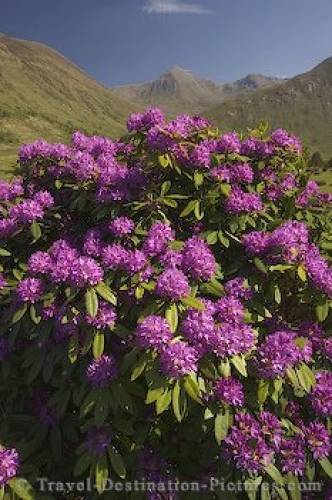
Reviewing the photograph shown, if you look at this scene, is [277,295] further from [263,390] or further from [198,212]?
[198,212]

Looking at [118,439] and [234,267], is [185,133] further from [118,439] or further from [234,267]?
[118,439]

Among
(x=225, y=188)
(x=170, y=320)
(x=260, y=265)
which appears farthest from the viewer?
(x=225, y=188)

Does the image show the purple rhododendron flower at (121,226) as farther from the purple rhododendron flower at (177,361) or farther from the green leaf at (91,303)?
the purple rhododendron flower at (177,361)

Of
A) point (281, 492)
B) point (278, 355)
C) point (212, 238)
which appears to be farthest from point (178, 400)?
point (212, 238)

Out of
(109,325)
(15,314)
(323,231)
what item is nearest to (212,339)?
(109,325)

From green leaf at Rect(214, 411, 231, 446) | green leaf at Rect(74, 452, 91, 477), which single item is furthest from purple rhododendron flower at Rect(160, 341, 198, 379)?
green leaf at Rect(74, 452, 91, 477)

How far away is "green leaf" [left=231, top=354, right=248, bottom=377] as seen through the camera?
390 cm

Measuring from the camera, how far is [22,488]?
4254 mm

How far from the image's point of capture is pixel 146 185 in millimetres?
5121

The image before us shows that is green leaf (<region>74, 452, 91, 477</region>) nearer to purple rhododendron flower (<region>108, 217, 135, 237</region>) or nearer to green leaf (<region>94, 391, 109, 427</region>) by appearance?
green leaf (<region>94, 391, 109, 427</region>)

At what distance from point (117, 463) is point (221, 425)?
0.81 m

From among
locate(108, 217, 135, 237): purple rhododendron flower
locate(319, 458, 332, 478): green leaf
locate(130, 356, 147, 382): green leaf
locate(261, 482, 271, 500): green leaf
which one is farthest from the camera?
locate(108, 217, 135, 237): purple rhododendron flower

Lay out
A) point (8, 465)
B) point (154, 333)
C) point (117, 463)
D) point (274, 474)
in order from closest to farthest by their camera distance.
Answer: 1. point (154, 333)
2. point (274, 474)
3. point (117, 463)
4. point (8, 465)

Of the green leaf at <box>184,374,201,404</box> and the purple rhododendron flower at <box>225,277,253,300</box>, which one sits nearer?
the green leaf at <box>184,374,201,404</box>
